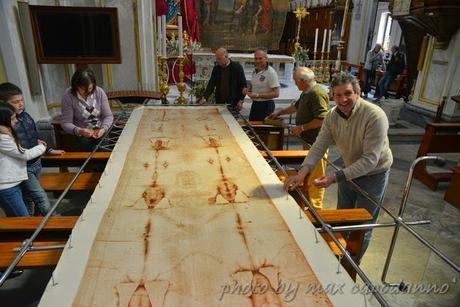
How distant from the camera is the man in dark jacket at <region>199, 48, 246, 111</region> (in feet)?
13.6

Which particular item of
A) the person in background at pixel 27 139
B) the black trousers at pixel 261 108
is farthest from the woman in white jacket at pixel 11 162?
the black trousers at pixel 261 108

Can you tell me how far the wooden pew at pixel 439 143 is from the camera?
13.5 feet

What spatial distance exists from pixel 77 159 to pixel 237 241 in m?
1.80

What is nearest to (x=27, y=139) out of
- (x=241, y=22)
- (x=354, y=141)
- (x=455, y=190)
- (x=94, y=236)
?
(x=94, y=236)

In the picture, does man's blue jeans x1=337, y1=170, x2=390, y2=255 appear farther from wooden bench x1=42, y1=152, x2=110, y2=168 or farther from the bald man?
wooden bench x1=42, y1=152, x2=110, y2=168

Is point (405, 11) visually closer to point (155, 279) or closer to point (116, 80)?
point (116, 80)

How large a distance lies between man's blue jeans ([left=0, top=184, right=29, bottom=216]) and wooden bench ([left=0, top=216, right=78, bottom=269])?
0.50 m

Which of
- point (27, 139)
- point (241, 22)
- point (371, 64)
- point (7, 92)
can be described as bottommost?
point (27, 139)


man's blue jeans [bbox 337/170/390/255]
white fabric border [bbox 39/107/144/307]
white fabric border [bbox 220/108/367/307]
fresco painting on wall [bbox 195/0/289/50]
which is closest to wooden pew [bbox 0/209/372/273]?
white fabric border [bbox 39/107/144/307]

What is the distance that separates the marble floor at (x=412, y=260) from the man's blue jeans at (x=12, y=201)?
20.9 inches

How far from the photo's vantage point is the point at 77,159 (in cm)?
272

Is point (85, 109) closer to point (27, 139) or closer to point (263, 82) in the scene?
point (27, 139)

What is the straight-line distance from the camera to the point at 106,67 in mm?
5250

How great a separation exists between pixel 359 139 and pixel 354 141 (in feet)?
0.14
